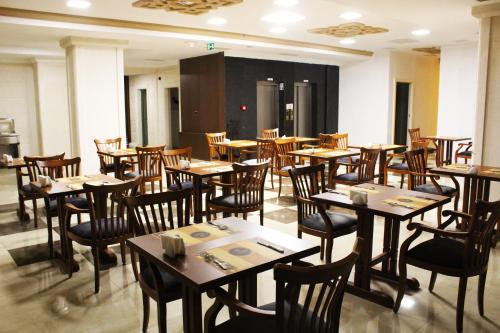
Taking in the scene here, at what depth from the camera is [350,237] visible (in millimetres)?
4602

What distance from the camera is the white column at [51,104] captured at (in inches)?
411

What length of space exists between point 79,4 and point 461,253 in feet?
17.9

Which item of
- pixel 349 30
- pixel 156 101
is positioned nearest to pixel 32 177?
pixel 349 30

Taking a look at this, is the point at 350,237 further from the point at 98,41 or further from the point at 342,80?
the point at 342,80

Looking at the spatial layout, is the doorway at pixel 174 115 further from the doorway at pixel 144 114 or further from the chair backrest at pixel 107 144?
the chair backrest at pixel 107 144

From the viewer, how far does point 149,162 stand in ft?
19.5

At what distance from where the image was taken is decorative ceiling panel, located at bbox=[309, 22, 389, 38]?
7430 millimetres

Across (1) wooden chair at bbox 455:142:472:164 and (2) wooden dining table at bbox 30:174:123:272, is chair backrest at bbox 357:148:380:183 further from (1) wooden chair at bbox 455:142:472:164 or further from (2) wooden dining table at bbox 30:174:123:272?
(1) wooden chair at bbox 455:142:472:164

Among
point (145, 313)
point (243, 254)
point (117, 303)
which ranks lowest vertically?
point (117, 303)

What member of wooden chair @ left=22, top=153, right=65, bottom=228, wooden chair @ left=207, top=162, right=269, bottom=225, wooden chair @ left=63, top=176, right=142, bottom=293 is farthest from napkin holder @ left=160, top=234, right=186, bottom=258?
wooden chair @ left=22, top=153, right=65, bottom=228

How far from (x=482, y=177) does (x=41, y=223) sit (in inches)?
193

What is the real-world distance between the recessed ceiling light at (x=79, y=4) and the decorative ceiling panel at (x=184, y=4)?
0.61 meters

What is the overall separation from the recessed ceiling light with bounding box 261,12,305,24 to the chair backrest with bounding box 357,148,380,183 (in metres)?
2.44

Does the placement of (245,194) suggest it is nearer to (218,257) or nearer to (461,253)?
(461,253)
